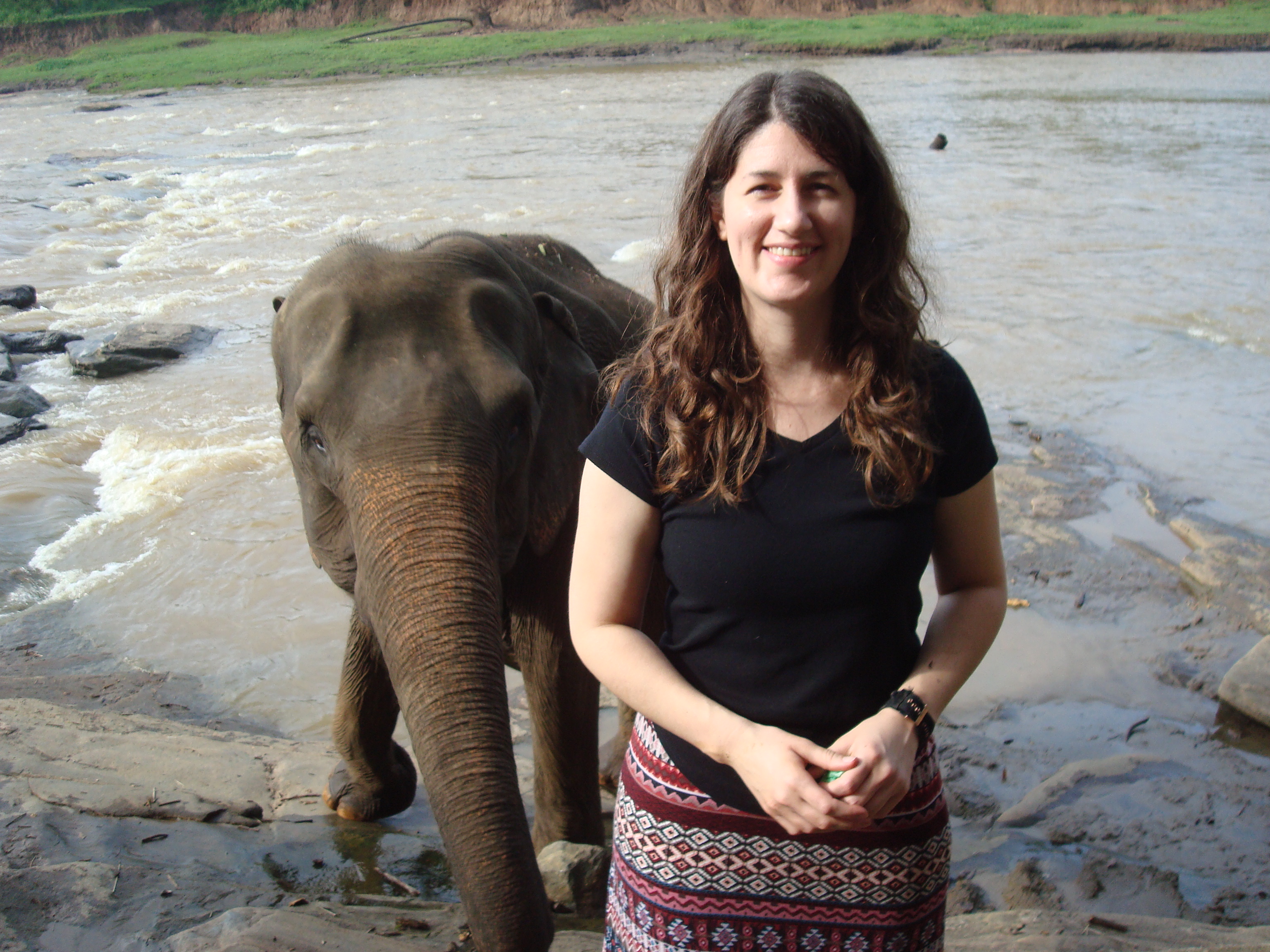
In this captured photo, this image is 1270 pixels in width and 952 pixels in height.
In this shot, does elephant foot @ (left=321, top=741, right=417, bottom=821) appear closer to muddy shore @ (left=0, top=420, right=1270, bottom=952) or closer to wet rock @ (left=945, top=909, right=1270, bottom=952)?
muddy shore @ (left=0, top=420, right=1270, bottom=952)

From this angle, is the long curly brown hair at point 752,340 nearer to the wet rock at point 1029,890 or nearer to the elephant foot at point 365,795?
the wet rock at point 1029,890

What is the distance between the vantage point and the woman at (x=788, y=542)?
69.9 inches

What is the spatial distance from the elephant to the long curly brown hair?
917mm

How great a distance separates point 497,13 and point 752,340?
243 ft

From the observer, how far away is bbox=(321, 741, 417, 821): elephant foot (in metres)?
3.90

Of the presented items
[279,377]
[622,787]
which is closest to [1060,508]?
[279,377]

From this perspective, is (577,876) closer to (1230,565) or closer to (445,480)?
(445,480)

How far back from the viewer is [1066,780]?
13.4 ft

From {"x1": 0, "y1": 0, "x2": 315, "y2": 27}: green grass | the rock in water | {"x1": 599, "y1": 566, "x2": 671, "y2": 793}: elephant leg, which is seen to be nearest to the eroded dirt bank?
{"x1": 0, "y1": 0, "x2": 315, "y2": 27}: green grass

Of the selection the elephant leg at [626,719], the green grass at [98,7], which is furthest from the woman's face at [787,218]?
the green grass at [98,7]

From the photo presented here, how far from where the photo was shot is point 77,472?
809 cm

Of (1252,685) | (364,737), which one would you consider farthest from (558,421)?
(1252,685)

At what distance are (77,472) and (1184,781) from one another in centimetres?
734

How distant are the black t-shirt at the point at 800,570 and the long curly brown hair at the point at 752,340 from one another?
36mm
